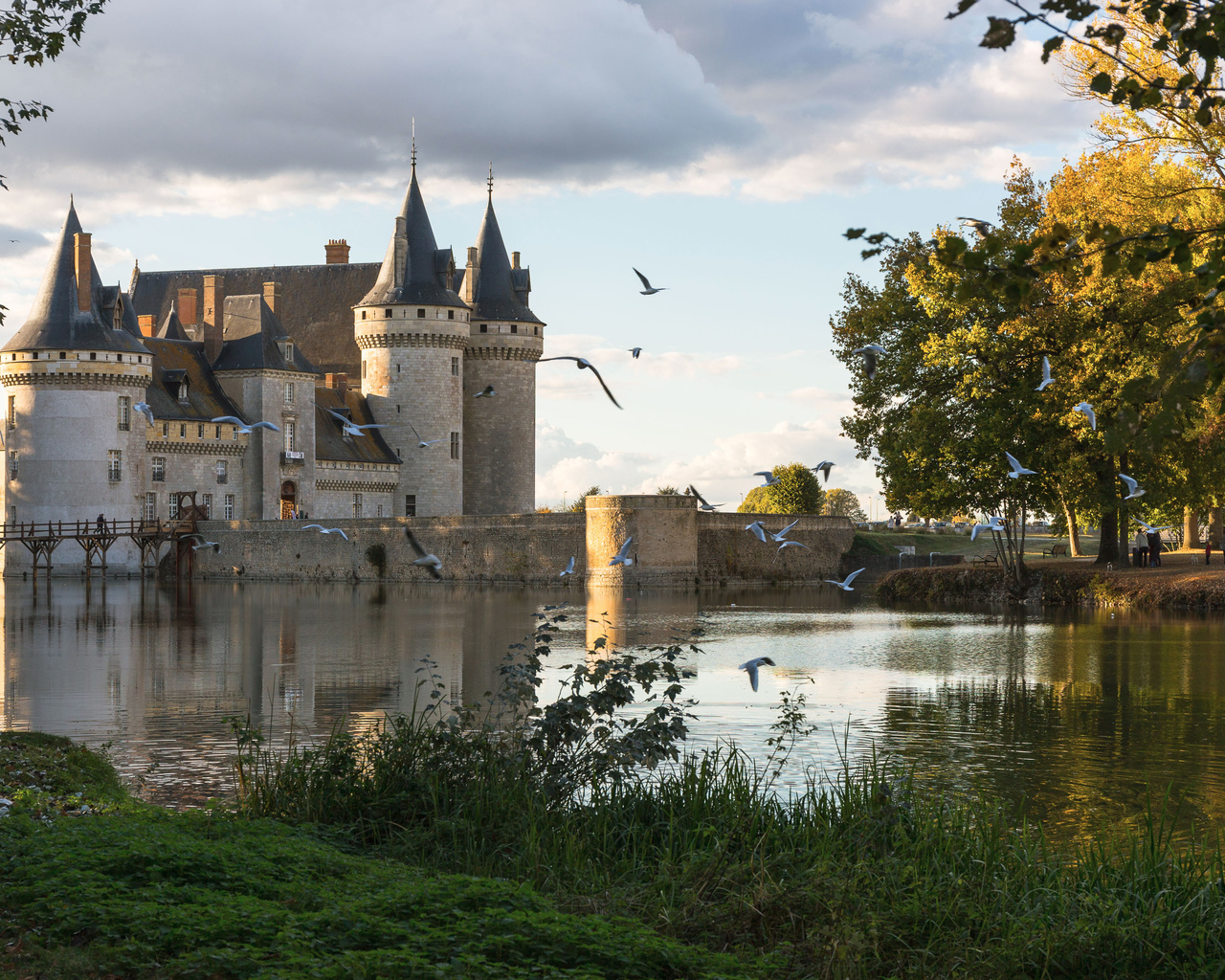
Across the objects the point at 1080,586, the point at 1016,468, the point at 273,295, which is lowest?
the point at 1080,586

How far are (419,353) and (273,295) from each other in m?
8.53

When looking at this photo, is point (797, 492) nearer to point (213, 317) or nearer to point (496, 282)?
point (496, 282)

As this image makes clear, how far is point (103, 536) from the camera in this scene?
172ft

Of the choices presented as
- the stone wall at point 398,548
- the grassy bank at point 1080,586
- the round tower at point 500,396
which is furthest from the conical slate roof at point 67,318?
the grassy bank at point 1080,586

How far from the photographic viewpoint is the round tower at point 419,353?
5916cm

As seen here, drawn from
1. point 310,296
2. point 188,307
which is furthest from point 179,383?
point 310,296

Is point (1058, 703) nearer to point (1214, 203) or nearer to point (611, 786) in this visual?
point (611, 786)

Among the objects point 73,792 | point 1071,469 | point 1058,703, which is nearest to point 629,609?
point 1071,469

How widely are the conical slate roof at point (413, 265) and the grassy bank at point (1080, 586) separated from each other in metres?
28.3

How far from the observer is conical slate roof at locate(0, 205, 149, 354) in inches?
2088

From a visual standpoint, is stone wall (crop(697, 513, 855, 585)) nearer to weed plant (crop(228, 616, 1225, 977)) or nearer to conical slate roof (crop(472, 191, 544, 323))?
conical slate roof (crop(472, 191, 544, 323))

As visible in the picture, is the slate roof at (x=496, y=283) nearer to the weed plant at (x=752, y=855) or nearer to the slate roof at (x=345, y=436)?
the slate roof at (x=345, y=436)

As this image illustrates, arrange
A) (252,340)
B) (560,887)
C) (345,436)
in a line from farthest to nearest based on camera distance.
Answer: (345,436), (252,340), (560,887)

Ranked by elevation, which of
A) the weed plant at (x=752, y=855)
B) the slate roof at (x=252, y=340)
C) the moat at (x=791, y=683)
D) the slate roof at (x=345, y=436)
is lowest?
the moat at (x=791, y=683)
